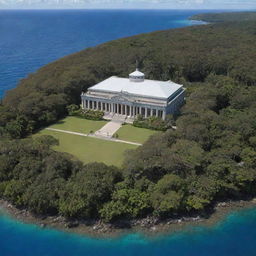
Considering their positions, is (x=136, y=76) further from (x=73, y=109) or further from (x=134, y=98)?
(x=73, y=109)

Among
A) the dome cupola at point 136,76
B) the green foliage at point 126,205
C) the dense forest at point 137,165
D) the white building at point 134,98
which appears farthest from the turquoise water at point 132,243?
the dome cupola at point 136,76

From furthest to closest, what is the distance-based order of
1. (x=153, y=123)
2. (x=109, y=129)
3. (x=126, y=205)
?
(x=153, y=123)
(x=109, y=129)
(x=126, y=205)

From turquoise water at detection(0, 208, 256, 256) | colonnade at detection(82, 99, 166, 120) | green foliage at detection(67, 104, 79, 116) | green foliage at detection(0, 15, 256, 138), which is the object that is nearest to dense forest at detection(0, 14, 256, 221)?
green foliage at detection(0, 15, 256, 138)

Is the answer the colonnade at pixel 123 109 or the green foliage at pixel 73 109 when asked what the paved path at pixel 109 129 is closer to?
the colonnade at pixel 123 109

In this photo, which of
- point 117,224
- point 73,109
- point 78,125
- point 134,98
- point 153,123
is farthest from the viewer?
point 73,109

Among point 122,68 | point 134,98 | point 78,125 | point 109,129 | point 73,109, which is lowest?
point 78,125

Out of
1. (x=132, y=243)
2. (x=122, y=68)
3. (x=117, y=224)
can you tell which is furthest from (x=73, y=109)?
(x=132, y=243)

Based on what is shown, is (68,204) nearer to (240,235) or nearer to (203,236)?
(203,236)

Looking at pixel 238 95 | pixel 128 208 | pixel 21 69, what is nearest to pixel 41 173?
pixel 128 208
